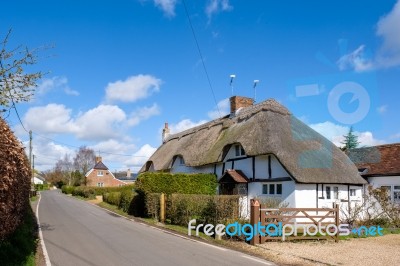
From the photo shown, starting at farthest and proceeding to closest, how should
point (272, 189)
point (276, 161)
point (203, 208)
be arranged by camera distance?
point (272, 189) < point (276, 161) < point (203, 208)

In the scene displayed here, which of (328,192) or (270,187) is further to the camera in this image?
(270,187)

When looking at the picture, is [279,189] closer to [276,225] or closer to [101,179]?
[276,225]

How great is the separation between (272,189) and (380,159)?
11.0 meters

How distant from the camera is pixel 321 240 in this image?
50.0 ft

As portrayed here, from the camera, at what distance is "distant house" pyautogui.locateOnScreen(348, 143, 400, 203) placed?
26.4 meters

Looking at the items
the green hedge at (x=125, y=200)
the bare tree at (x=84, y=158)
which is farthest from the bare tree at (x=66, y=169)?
the green hedge at (x=125, y=200)

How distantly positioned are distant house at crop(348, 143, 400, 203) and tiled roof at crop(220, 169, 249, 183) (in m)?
9.25

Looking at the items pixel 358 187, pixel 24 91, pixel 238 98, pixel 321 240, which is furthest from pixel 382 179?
pixel 24 91

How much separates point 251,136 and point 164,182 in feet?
20.1

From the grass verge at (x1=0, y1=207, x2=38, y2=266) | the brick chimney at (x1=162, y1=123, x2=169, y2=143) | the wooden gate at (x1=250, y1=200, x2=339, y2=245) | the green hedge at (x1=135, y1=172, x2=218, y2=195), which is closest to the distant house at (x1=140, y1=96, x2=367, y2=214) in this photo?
the green hedge at (x1=135, y1=172, x2=218, y2=195)

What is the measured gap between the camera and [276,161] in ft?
73.2

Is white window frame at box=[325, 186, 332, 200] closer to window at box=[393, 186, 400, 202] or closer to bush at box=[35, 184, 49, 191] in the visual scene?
window at box=[393, 186, 400, 202]

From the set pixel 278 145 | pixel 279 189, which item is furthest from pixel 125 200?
pixel 278 145

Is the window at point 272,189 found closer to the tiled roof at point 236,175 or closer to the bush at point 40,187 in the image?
the tiled roof at point 236,175
